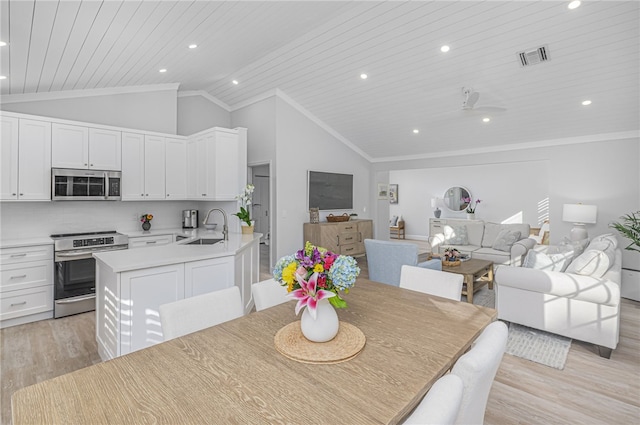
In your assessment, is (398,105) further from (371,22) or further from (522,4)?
(522,4)

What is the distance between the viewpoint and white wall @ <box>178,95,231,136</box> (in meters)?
5.72

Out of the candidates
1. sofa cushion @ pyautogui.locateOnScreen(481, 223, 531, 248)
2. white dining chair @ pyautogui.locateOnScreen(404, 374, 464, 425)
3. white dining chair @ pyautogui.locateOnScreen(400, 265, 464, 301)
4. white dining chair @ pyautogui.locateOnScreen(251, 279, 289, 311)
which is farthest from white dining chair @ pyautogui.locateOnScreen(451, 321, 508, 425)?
sofa cushion @ pyautogui.locateOnScreen(481, 223, 531, 248)

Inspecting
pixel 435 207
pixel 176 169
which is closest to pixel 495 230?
pixel 435 207

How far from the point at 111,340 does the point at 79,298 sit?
176cm

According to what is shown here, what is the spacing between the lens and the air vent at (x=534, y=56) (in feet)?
11.7

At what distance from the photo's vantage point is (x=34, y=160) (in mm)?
3623

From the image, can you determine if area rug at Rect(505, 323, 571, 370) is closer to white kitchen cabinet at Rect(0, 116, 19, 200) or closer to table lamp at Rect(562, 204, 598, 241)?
table lamp at Rect(562, 204, 598, 241)

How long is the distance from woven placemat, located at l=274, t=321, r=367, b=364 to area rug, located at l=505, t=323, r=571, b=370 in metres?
2.24

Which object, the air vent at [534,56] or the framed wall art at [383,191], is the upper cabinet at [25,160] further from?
the framed wall art at [383,191]

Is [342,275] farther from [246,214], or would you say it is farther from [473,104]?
[473,104]

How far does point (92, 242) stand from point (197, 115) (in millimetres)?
3130

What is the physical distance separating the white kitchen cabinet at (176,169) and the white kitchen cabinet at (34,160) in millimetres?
1388

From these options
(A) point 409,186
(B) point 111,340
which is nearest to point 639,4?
(B) point 111,340

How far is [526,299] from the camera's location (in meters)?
3.07
